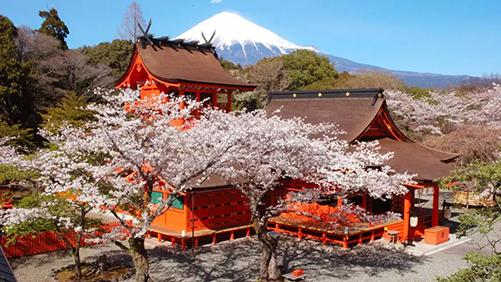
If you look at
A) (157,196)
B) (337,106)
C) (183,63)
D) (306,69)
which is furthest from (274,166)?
(306,69)

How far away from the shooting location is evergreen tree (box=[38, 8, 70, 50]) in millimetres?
38781

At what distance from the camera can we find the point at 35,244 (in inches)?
568

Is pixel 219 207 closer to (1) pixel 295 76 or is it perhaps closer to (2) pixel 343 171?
(2) pixel 343 171

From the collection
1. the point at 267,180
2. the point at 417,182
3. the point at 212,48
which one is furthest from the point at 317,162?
the point at 212,48

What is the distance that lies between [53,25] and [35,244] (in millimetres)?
29548

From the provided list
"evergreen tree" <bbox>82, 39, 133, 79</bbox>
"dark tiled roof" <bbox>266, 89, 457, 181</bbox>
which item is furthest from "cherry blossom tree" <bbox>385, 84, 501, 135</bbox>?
"evergreen tree" <bbox>82, 39, 133, 79</bbox>

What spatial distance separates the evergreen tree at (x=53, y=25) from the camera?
38.8 meters

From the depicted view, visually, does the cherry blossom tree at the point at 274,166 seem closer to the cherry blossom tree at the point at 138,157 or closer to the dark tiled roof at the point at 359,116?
the cherry blossom tree at the point at 138,157

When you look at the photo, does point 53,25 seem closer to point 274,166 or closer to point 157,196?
point 157,196

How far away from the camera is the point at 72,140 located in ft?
35.1

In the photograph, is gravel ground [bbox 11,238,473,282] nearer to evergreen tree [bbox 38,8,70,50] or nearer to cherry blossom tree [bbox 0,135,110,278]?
cherry blossom tree [bbox 0,135,110,278]

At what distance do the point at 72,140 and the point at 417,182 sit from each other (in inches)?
444

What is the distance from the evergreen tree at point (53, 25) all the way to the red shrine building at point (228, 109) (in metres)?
22.3

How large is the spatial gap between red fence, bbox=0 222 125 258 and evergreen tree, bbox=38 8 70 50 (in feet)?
90.8
